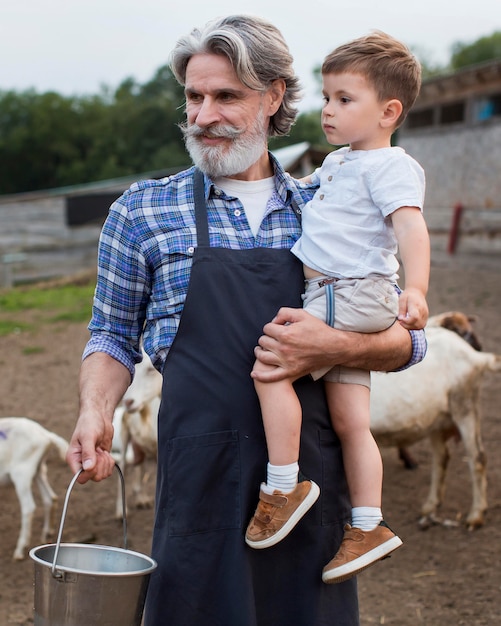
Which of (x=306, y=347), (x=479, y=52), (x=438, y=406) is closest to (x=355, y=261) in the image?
(x=306, y=347)

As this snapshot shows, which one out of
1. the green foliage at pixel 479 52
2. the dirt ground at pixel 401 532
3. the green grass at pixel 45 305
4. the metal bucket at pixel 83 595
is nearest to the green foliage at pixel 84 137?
the green grass at pixel 45 305

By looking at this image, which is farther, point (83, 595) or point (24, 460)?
point (24, 460)

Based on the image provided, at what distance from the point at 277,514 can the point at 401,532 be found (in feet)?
12.8

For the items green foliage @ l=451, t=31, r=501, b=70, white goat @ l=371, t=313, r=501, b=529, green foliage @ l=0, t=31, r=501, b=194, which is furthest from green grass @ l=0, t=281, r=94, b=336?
green foliage @ l=451, t=31, r=501, b=70

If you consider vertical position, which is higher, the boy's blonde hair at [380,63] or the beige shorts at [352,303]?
the boy's blonde hair at [380,63]

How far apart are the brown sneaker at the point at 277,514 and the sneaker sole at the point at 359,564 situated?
0.19m

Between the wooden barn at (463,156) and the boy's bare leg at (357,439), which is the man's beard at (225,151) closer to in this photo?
the boy's bare leg at (357,439)

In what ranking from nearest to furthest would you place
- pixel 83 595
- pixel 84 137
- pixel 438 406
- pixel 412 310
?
pixel 83 595
pixel 412 310
pixel 438 406
pixel 84 137

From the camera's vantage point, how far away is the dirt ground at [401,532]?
469 centimetres

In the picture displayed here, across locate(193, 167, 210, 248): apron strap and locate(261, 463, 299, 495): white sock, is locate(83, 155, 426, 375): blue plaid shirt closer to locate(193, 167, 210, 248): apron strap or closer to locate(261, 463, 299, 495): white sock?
locate(193, 167, 210, 248): apron strap

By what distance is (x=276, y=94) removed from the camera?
8.18ft

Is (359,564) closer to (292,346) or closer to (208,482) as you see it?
(208,482)

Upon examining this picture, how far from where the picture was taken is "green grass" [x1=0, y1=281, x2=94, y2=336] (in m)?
13.4

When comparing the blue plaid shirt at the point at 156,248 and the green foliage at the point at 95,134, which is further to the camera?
the green foliage at the point at 95,134
